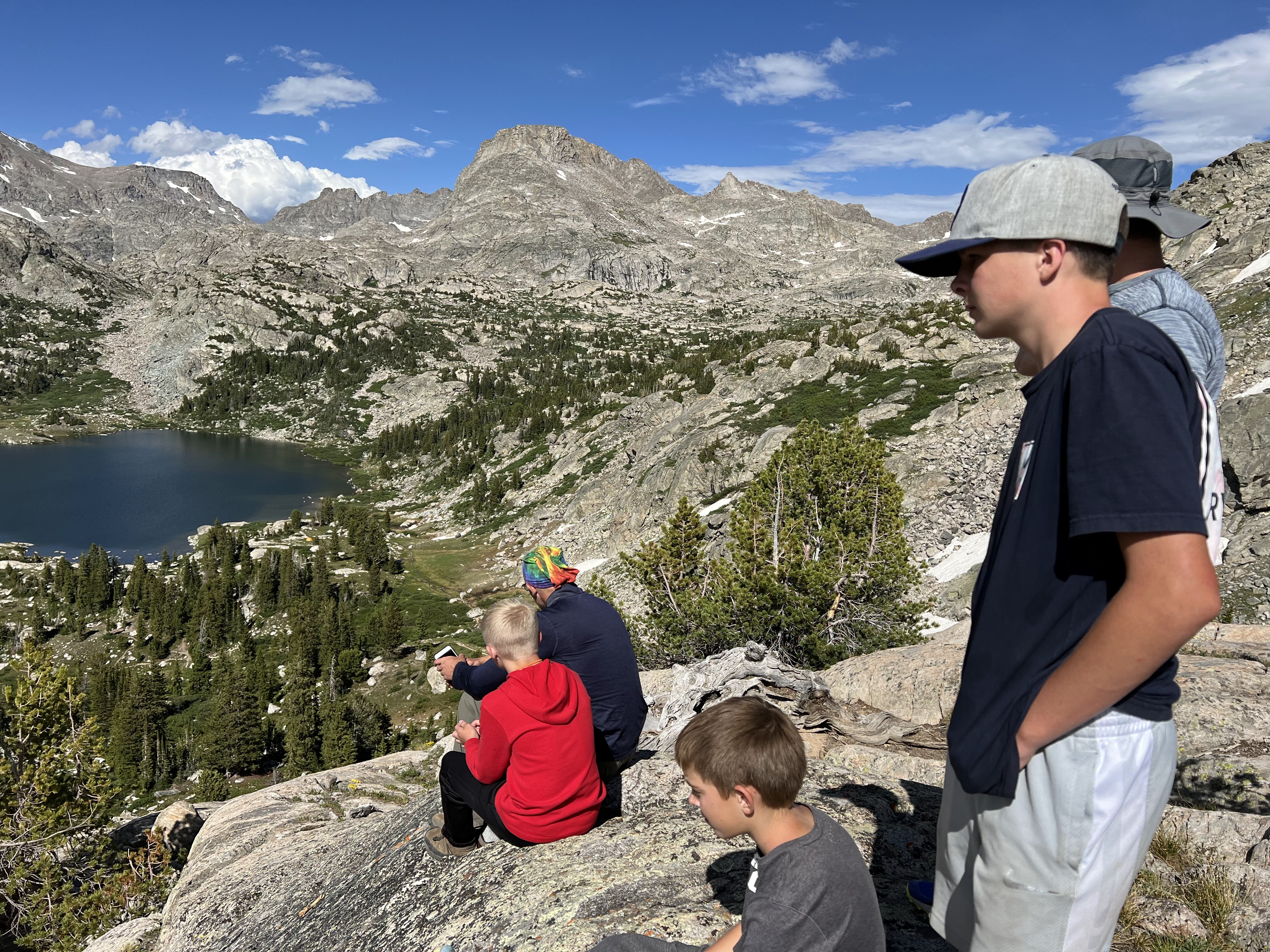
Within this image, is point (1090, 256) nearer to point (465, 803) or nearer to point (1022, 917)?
point (1022, 917)

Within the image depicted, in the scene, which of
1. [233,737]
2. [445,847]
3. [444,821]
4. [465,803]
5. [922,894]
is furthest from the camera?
[233,737]

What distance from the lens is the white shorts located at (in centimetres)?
211

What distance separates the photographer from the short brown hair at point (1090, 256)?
2107mm

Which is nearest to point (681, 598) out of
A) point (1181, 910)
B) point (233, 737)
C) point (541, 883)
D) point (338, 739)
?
point (541, 883)

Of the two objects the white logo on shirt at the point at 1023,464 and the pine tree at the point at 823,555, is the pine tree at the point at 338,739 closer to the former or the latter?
the pine tree at the point at 823,555

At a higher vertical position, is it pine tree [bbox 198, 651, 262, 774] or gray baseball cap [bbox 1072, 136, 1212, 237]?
gray baseball cap [bbox 1072, 136, 1212, 237]

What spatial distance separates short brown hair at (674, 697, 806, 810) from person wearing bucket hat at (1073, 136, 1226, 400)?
238cm

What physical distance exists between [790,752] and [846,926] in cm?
76

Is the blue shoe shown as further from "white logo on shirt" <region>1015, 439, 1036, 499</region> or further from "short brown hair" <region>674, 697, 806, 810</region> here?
"white logo on shirt" <region>1015, 439, 1036, 499</region>

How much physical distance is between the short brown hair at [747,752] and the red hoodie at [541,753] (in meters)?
2.30

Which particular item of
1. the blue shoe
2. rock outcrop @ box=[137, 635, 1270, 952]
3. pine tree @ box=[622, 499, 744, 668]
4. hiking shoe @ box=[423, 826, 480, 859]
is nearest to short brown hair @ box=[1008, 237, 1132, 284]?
the blue shoe

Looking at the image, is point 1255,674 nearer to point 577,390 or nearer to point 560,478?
point 560,478

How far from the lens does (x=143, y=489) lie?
312 ft

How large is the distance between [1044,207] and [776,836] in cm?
283
